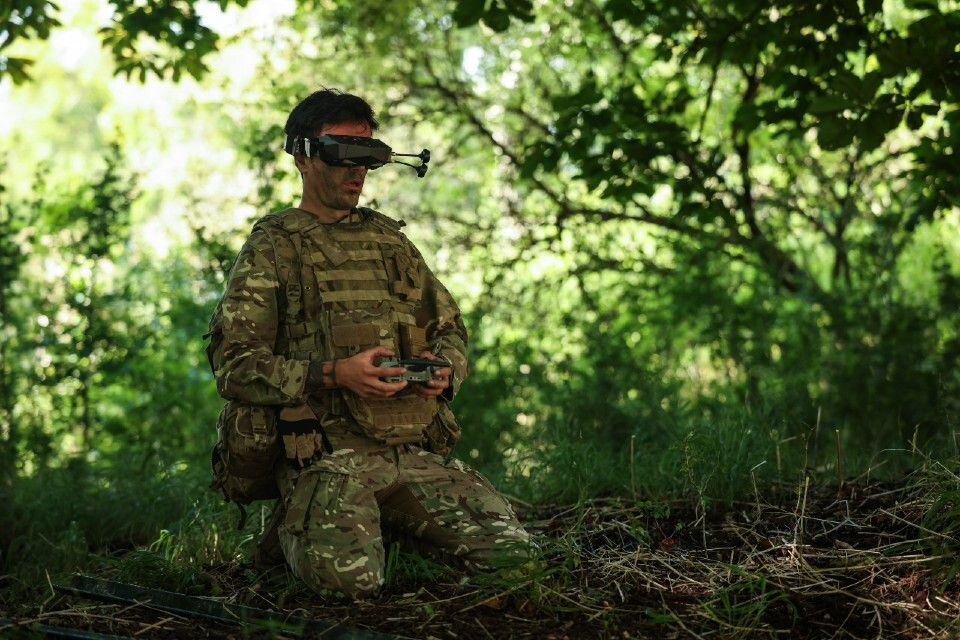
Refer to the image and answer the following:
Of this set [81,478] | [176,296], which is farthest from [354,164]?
[176,296]

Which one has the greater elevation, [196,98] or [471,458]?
[196,98]

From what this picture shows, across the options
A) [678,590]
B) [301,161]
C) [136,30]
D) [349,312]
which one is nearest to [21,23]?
[136,30]

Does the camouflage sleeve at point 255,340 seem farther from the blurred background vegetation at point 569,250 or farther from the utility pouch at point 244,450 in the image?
the blurred background vegetation at point 569,250

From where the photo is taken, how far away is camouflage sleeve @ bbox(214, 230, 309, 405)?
3.55 meters

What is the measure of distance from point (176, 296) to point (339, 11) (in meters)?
2.79

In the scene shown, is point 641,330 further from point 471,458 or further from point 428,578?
point 428,578

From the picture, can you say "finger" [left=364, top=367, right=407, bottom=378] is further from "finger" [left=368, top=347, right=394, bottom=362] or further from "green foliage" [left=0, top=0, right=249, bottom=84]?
"green foliage" [left=0, top=0, right=249, bottom=84]

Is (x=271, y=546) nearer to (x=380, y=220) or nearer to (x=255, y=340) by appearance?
(x=255, y=340)

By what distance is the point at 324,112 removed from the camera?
3867 millimetres

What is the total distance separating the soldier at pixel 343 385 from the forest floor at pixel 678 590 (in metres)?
0.15

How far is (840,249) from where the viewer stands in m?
8.16

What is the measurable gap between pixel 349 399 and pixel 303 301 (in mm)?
432

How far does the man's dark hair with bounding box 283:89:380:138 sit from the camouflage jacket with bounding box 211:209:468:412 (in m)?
0.34

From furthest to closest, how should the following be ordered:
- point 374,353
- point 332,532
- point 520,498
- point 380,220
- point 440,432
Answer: point 520,498, point 380,220, point 440,432, point 374,353, point 332,532
